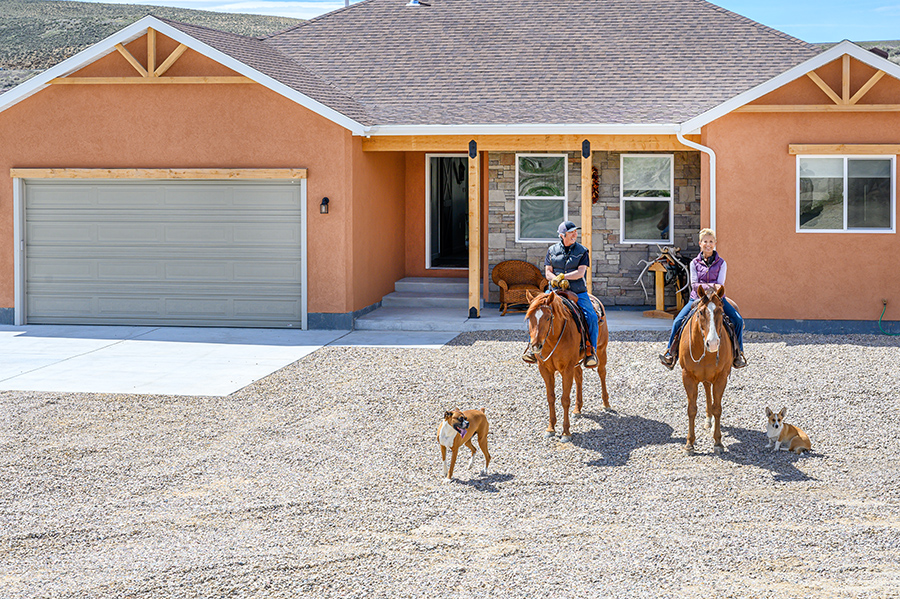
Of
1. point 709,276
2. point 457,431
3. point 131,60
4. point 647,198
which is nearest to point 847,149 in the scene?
point 647,198

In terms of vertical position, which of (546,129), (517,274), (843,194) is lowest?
(517,274)

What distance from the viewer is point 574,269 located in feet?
28.6

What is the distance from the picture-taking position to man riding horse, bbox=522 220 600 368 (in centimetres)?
865

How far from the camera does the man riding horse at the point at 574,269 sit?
865 cm

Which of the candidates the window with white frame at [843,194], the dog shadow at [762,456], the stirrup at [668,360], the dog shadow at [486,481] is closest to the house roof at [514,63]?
the window with white frame at [843,194]

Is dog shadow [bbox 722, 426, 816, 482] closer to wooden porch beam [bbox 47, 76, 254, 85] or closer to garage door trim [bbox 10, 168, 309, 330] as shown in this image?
garage door trim [bbox 10, 168, 309, 330]

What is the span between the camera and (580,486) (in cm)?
720

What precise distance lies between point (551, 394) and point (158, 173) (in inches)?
350

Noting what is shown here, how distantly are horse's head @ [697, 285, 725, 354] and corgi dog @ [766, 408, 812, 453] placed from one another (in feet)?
2.81

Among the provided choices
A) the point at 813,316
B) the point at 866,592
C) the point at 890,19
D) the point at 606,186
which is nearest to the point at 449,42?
the point at 606,186

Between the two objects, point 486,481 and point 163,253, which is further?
point 163,253

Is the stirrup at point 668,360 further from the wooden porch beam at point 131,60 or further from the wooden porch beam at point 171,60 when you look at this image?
the wooden porch beam at point 131,60

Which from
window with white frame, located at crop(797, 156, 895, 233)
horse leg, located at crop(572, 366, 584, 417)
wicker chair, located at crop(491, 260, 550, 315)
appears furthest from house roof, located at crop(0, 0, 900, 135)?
horse leg, located at crop(572, 366, 584, 417)

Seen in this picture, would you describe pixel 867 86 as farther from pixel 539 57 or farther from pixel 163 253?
pixel 163 253
